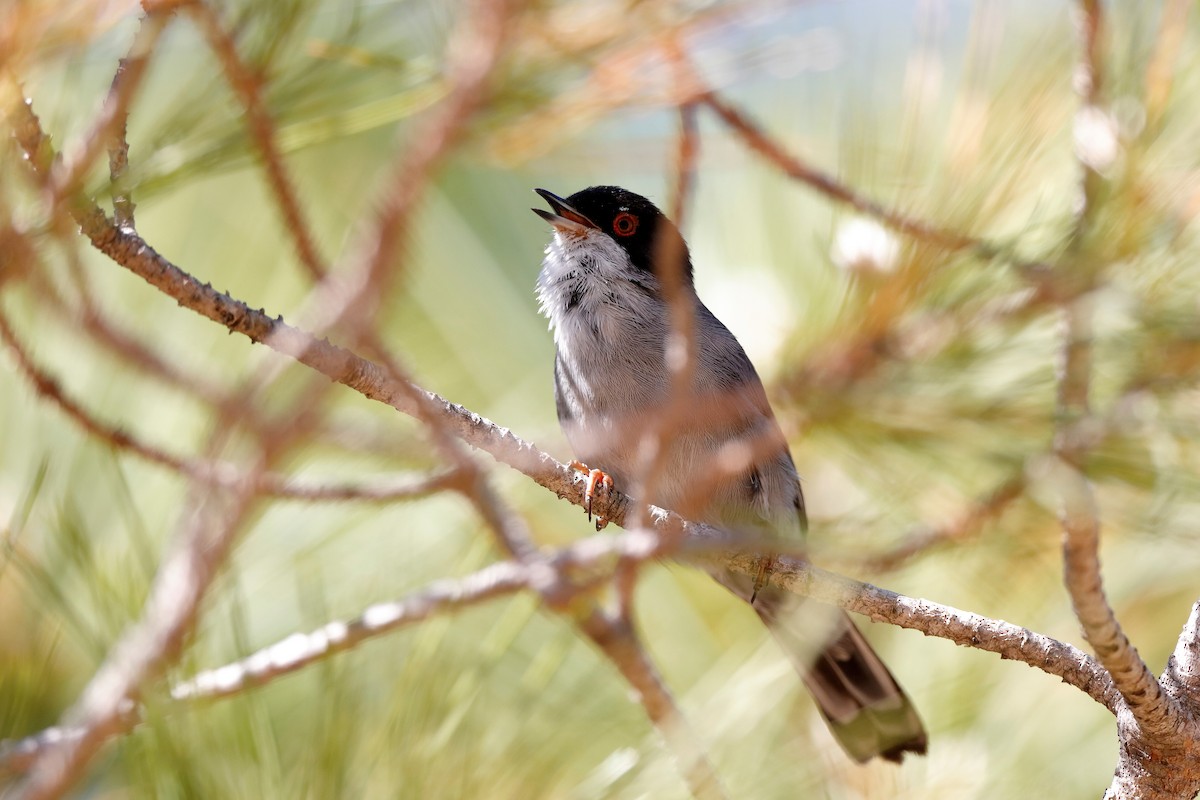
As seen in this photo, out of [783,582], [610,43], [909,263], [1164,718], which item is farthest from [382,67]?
[1164,718]

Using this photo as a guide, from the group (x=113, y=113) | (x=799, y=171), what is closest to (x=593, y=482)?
(x=799, y=171)

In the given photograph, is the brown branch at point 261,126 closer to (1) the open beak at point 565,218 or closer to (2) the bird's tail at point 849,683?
(1) the open beak at point 565,218

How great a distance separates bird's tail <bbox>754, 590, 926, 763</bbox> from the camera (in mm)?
3885

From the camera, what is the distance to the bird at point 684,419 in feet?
13.0

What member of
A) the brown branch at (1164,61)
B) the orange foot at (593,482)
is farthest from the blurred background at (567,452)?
the orange foot at (593,482)

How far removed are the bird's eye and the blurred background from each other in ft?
1.25

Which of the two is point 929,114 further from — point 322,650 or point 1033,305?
point 322,650

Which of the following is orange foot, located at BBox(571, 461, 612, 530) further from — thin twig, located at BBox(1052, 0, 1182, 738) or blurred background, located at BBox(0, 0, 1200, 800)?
thin twig, located at BBox(1052, 0, 1182, 738)

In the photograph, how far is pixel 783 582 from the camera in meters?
3.21

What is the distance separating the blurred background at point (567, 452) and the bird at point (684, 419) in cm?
14

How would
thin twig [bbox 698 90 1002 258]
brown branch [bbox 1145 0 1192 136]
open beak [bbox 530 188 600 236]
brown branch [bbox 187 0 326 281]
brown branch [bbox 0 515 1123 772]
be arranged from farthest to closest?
open beak [bbox 530 188 600 236] → thin twig [bbox 698 90 1002 258] → brown branch [bbox 1145 0 1192 136] → brown branch [bbox 0 515 1123 772] → brown branch [bbox 187 0 326 281]

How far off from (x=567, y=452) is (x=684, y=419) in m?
0.57

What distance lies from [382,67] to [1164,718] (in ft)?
8.50

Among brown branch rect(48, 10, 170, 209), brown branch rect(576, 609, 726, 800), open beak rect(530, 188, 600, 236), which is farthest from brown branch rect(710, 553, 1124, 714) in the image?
open beak rect(530, 188, 600, 236)
